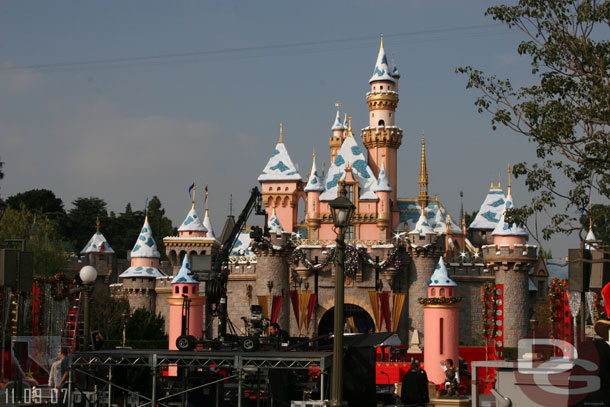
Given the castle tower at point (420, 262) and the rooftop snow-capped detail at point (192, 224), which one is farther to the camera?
the rooftop snow-capped detail at point (192, 224)

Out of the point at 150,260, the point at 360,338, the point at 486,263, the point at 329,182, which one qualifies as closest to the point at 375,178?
the point at 329,182

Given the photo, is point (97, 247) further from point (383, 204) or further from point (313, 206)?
point (383, 204)

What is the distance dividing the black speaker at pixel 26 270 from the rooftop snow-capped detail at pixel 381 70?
118ft

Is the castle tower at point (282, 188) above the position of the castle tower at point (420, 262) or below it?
above

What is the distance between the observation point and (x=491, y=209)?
54.3 meters

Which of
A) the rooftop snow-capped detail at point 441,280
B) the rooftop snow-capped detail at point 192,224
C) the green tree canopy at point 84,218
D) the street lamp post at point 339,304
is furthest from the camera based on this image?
the green tree canopy at point 84,218

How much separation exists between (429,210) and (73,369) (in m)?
39.2

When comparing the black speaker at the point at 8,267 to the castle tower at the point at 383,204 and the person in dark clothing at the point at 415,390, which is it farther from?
the castle tower at the point at 383,204

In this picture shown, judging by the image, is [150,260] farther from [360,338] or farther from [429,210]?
[360,338]

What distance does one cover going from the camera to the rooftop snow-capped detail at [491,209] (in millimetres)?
53406

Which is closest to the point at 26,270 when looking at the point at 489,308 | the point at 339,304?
the point at 339,304

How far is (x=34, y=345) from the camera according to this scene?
2091 cm

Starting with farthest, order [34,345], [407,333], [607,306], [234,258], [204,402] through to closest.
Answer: [234,258]
[407,333]
[34,345]
[204,402]
[607,306]

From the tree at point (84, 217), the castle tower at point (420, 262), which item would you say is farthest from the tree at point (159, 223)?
the castle tower at point (420, 262)
